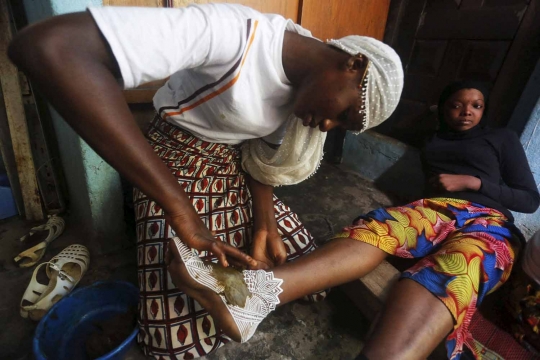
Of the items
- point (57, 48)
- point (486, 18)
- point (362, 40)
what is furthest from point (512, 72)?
point (57, 48)

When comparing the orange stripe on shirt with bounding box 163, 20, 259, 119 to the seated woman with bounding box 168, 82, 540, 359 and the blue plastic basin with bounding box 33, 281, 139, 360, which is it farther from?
the blue plastic basin with bounding box 33, 281, 139, 360

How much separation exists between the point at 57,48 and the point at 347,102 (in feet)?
2.39

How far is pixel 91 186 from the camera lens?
1289mm

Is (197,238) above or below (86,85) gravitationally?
below

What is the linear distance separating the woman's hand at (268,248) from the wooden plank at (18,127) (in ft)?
4.18

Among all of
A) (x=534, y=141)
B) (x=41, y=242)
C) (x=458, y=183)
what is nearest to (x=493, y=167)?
(x=458, y=183)

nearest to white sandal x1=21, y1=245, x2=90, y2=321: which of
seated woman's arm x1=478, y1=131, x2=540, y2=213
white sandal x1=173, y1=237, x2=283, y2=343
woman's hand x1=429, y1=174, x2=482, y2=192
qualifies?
white sandal x1=173, y1=237, x2=283, y2=343

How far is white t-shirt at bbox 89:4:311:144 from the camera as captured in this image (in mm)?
641

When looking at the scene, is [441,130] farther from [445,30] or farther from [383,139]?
[445,30]

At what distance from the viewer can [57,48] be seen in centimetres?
58

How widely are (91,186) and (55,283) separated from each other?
1.36ft

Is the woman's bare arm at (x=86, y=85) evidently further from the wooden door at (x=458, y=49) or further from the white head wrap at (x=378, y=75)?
the wooden door at (x=458, y=49)

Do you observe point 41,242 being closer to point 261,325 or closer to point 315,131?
point 261,325

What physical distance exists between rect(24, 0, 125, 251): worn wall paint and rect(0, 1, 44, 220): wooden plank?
142 mm
